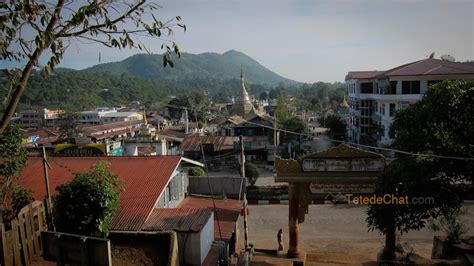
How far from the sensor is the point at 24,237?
24.9ft

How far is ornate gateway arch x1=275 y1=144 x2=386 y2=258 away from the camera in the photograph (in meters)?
14.3

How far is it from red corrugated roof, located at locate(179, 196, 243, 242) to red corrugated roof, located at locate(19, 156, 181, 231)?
2.06 metres

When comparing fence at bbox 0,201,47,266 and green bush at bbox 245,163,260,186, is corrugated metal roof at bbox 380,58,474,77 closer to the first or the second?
green bush at bbox 245,163,260,186

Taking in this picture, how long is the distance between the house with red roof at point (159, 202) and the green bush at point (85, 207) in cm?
66

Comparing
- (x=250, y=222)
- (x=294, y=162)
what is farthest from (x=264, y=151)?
(x=294, y=162)

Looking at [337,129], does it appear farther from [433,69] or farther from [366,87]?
[433,69]

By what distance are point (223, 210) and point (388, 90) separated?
2440 cm

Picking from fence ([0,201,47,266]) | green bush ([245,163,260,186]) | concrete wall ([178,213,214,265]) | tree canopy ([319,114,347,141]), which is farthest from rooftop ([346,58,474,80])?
fence ([0,201,47,266])

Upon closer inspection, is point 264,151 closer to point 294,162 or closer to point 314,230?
point 314,230

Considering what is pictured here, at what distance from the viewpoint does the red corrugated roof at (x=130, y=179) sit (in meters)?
12.7

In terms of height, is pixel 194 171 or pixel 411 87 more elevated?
pixel 411 87

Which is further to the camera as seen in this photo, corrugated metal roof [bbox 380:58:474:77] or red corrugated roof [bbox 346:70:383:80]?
red corrugated roof [bbox 346:70:383:80]

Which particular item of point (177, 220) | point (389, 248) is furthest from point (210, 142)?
point (177, 220)

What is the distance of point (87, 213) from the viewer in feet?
34.1
